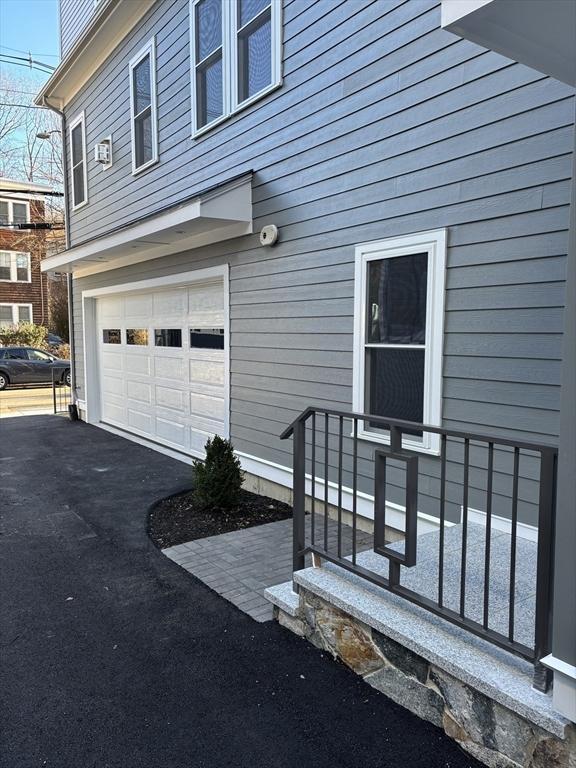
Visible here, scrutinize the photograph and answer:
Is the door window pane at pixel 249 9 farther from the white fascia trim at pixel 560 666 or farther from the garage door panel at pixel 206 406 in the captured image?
the white fascia trim at pixel 560 666

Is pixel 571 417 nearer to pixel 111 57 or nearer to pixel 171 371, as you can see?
pixel 171 371

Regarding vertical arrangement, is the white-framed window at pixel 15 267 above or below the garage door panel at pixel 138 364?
above

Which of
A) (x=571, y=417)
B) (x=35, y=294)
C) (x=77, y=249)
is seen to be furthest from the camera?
(x=35, y=294)

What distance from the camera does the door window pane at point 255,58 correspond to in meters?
5.30

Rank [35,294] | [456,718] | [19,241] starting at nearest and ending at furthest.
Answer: [456,718] → [19,241] → [35,294]

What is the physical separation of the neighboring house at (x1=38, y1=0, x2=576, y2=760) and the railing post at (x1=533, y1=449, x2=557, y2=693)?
0.20 ft

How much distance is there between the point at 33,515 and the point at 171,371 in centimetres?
292

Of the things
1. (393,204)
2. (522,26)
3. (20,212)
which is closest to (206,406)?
(393,204)

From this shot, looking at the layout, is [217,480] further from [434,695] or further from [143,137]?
[143,137]

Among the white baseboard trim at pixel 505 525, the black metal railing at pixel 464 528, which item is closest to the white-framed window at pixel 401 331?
the black metal railing at pixel 464 528

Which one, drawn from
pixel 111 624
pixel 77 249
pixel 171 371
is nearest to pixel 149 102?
pixel 77 249

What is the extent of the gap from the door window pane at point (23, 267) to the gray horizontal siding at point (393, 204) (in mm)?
21294

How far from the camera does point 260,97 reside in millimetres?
5340

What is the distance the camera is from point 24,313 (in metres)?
25.5
